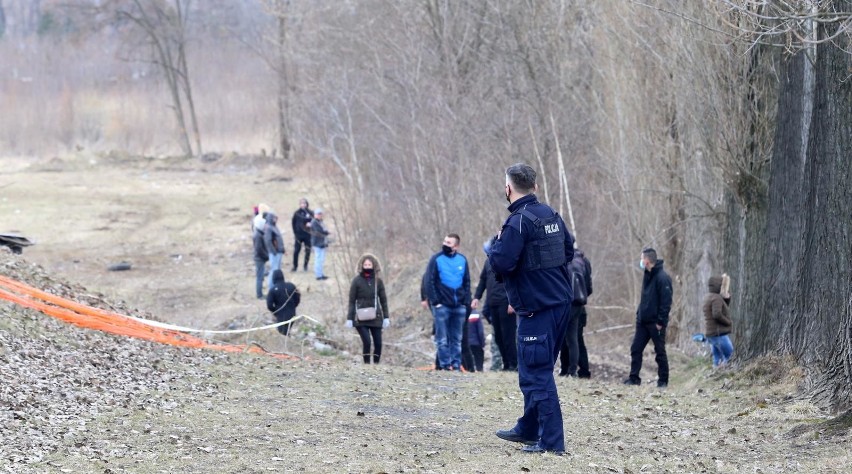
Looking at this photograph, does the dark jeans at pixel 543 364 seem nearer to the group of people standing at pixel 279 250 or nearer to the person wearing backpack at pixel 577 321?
the person wearing backpack at pixel 577 321

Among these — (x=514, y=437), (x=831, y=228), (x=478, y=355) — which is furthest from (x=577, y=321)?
(x=514, y=437)

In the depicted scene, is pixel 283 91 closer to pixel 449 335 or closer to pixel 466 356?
pixel 466 356

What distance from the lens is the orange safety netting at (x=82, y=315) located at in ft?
41.9

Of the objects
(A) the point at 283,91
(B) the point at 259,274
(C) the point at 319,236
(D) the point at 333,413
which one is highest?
(A) the point at 283,91

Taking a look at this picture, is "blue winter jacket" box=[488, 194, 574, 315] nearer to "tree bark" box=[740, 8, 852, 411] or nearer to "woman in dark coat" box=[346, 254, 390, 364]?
"tree bark" box=[740, 8, 852, 411]

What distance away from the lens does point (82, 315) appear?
13.3 metres

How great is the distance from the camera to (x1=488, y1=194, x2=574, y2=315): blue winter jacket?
773 cm

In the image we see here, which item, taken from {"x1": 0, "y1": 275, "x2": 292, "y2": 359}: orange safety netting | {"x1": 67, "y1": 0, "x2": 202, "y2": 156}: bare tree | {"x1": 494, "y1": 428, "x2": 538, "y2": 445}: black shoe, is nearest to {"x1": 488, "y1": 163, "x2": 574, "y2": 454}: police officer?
{"x1": 494, "y1": 428, "x2": 538, "y2": 445}: black shoe

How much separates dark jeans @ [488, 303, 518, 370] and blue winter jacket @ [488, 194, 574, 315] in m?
6.94

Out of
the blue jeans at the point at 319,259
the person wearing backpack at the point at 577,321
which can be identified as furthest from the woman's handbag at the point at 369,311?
the blue jeans at the point at 319,259

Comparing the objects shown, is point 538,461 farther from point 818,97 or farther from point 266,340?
point 266,340

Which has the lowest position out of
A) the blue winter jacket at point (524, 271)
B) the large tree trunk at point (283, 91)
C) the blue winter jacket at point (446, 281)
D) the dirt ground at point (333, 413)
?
the dirt ground at point (333, 413)

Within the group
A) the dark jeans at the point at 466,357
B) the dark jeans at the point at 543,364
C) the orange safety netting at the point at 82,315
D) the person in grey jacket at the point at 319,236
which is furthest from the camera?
the person in grey jacket at the point at 319,236

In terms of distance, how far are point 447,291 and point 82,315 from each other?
15.6ft
